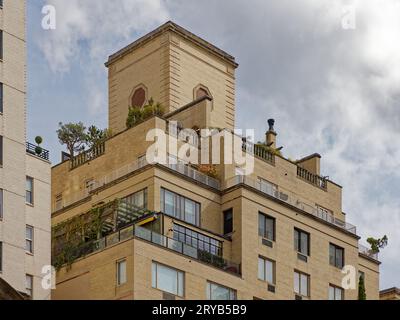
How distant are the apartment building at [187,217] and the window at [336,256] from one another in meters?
0.09

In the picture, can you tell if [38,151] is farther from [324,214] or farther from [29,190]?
[324,214]

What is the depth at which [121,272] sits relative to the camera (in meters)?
88.9

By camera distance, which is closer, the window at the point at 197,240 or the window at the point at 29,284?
the window at the point at 29,284

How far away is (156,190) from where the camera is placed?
95.6 meters

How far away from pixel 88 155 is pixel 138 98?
11344mm

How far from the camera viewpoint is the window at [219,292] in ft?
305

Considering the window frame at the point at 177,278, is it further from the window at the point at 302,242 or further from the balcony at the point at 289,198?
the window at the point at 302,242

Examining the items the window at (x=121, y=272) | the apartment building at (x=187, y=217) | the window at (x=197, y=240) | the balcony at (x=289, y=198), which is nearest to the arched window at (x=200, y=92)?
the apartment building at (x=187, y=217)

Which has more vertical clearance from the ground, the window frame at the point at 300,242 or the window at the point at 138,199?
the window at the point at 138,199

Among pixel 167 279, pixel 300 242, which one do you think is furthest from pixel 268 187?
pixel 167 279

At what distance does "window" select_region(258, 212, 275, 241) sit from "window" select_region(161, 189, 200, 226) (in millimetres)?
4230
